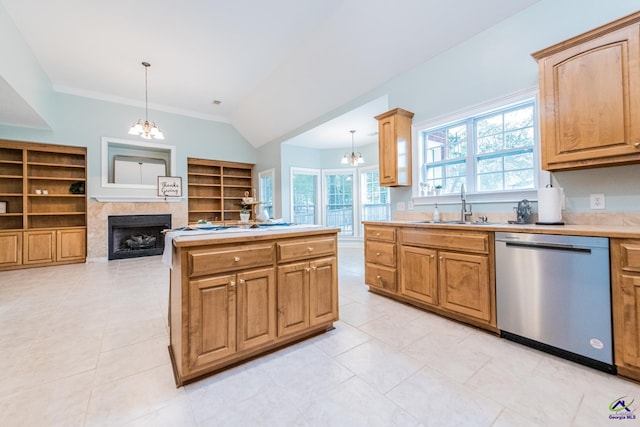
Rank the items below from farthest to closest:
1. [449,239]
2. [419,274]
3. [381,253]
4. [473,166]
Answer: [381,253], [473,166], [419,274], [449,239]

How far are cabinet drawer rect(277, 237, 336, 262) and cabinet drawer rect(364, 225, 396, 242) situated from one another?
3.37 ft

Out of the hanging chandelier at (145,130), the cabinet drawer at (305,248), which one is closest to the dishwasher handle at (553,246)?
the cabinet drawer at (305,248)

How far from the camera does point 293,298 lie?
6.59 ft

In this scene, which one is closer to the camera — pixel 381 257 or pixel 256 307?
pixel 256 307

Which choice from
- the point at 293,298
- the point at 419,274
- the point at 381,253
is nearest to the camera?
the point at 293,298

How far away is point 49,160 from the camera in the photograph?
553cm

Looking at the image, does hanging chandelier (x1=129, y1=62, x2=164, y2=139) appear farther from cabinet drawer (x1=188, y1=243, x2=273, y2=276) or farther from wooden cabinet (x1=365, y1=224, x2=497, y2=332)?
wooden cabinet (x1=365, y1=224, x2=497, y2=332)

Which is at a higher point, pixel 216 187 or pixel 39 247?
pixel 216 187

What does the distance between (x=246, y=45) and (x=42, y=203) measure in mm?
5527

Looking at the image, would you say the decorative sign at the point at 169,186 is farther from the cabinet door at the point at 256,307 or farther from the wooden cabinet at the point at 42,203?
the cabinet door at the point at 256,307

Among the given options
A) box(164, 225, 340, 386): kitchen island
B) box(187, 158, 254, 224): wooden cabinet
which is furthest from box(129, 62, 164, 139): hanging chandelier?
box(164, 225, 340, 386): kitchen island

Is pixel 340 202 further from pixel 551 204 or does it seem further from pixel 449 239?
pixel 551 204

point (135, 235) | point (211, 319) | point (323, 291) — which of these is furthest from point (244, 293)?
point (135, 235)

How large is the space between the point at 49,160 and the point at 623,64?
→ 8.74 meters
